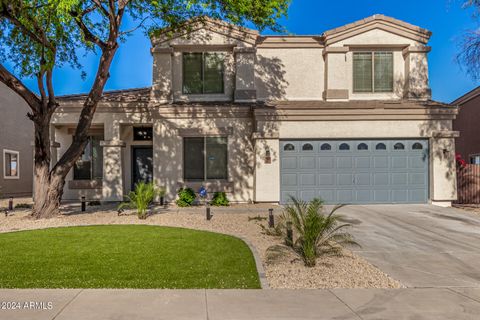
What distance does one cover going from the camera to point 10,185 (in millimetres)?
21812

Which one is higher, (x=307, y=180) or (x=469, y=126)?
A: (x=469, y=126)

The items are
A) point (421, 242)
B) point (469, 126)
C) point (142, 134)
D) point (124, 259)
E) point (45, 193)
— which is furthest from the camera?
point (469, 126)

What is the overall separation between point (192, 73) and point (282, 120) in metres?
4.92

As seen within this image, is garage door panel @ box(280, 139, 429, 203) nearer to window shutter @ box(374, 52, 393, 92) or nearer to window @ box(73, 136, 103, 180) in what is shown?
window shutter @ box(374, 52, 393, 92)

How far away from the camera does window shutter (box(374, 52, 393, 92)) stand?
16.6m

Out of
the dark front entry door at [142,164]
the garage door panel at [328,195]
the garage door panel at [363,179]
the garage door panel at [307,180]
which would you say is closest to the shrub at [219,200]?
the garage door panel at [307,180]

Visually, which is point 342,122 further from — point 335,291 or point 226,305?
point 226,305

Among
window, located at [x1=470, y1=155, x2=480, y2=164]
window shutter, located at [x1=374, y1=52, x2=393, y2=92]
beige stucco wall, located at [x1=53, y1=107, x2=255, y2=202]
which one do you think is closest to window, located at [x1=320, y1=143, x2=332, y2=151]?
beige stucco wall, located at [x1=53, y1=107, x2=255, y2=202]

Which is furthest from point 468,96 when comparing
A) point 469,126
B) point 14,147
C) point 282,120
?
point 14,147

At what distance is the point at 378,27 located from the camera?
16453 mm

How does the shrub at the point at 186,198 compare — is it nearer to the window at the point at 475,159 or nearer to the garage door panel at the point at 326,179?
the garage door panel at the point at 326,179

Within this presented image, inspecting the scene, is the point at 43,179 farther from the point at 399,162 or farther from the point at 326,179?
the point at 399,162

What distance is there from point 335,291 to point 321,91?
499 inches

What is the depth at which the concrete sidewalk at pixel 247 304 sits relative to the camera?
454 centimetres
